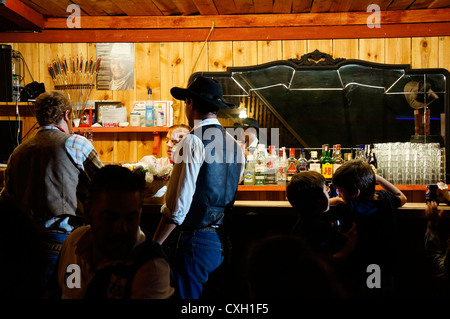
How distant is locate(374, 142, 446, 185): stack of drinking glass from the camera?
3.52 m

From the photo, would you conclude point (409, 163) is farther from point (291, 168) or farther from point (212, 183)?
point (212, 183)

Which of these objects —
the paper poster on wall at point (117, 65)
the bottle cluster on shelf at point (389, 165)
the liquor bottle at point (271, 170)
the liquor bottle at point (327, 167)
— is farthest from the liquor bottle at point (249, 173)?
the paper poster on wall at point (117, 65)

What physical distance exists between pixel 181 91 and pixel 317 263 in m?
1.48

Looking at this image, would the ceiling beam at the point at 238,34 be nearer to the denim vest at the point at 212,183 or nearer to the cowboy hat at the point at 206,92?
the cowboy hat at the point at 206,92

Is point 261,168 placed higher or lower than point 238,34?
lower

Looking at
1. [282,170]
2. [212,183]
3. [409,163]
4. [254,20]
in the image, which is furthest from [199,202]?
[254,20]

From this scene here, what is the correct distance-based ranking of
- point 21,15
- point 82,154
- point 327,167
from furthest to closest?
point 21,15, point 327,167, point 82,154

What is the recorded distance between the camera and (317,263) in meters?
1.00

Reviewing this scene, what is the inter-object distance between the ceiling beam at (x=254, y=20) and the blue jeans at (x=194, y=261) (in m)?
2.74

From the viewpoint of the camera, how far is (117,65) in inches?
167

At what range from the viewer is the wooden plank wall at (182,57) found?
159 inches

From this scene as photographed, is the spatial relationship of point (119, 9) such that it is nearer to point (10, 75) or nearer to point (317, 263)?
point (10, 75)

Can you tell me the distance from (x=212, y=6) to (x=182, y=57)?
24.5 inches

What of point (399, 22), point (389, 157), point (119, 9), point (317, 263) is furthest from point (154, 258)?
point (399, 22)
